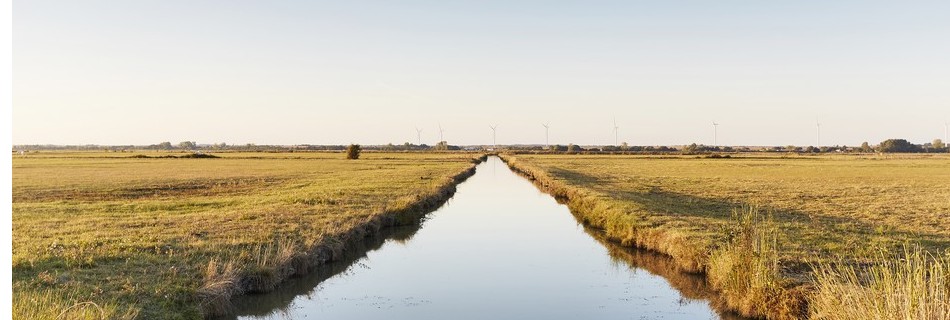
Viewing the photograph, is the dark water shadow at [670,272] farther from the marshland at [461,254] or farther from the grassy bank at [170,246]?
the grassy bank at [170,246]

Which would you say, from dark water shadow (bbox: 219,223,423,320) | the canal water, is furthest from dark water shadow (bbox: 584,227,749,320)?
dark water shadow (bbox: 219,223,423,320)

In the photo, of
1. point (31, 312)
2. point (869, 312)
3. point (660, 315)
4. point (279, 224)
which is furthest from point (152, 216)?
point (869, 312)

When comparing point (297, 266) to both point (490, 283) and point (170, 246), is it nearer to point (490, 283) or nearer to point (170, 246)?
point (170, 246)

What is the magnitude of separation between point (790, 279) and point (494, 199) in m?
29.9

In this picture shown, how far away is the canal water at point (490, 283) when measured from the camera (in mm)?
14203

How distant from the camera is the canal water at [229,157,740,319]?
14203mm

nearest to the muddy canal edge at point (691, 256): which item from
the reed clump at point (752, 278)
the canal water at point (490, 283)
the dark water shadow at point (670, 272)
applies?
the reed clump at point (752, 278)

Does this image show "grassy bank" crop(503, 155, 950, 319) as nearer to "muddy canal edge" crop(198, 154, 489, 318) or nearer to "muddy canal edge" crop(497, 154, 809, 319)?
"muddy canal edge" crop(497, 154, 809, 319)

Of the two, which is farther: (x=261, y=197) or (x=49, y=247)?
(x=261, y=197)

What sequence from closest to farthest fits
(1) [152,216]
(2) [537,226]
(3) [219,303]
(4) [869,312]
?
(4) [869,312], (3) [219,303], (1) [152,216], (2) [537,226]

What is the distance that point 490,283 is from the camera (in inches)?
679

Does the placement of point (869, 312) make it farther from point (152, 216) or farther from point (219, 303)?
point (152, 216)

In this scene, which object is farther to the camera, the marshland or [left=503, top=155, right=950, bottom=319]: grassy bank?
[left=503, top=155, right=950, bottom=319]: grassy bank

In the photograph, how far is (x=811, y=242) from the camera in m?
17.8
